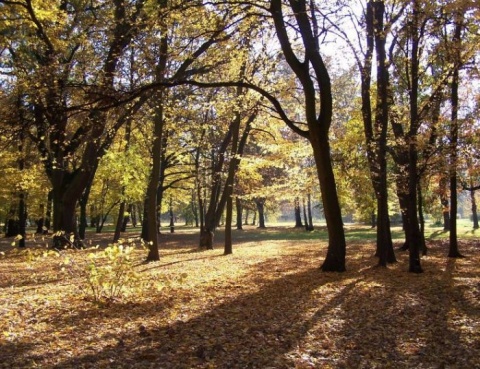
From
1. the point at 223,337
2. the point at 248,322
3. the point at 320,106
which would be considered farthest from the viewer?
the point at 320,106

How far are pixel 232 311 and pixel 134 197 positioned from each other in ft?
51.0

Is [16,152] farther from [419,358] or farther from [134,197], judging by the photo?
[419,358]

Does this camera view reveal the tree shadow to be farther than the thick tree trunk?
No

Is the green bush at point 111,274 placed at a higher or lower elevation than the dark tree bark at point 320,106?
lower

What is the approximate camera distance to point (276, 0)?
10.1m

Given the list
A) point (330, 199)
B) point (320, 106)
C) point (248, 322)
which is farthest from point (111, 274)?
point (320, 106)

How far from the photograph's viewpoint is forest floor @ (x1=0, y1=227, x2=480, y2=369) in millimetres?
4922

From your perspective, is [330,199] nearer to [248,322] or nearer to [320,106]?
[320,106]

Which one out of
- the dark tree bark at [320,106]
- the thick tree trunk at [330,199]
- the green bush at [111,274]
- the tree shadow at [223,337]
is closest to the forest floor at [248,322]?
the tree shadow at [223,337]

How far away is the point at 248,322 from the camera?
252 inches

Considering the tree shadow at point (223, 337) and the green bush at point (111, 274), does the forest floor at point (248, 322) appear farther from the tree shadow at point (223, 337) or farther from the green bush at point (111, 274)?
the green bush at point (111, 274)

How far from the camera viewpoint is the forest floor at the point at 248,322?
194 inches

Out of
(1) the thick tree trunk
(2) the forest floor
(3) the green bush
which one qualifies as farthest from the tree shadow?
(1) the thick tree trunk

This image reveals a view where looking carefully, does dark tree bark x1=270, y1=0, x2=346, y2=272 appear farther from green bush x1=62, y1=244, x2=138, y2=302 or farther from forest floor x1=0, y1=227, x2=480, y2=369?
green bush x1=62, y1=244, x2=138, y2=302
